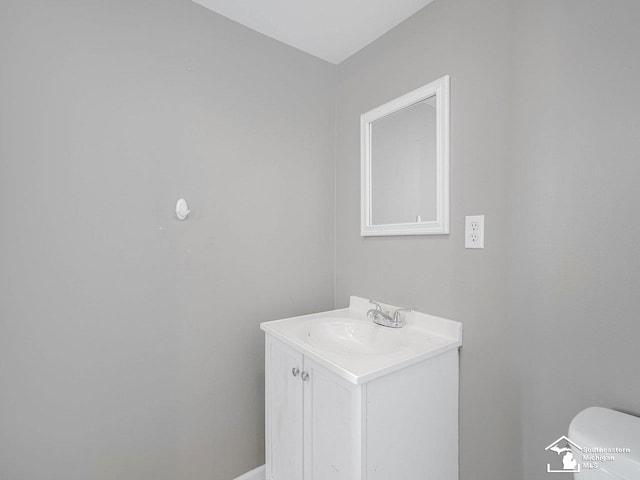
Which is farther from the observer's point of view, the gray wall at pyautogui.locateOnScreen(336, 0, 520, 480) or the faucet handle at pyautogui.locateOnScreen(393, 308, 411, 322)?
the faucet handle at pyautogui.locateOnScreen(393, 308, 411, 322)

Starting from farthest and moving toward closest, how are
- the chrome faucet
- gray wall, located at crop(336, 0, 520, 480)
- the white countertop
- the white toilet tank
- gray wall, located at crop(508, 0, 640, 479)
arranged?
1. the chrome faucet
2. gray wall, located at crop(336, 0, 520, 480)
3. the white countertop
4. gray wall, located at crop(508, 0, 640, 479)
5. the white toilet tank

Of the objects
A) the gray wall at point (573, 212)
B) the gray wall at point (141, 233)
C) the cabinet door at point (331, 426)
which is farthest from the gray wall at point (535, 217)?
the gray wall at point (141, 233)

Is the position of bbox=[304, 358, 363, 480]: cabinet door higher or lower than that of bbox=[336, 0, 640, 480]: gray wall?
lower

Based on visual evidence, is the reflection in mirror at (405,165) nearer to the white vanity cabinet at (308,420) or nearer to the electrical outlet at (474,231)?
the electrical outlet at (474,231)

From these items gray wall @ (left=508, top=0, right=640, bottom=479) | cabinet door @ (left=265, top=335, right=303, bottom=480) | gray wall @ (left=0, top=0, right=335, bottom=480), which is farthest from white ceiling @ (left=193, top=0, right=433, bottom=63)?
cabinet door @ (left=265, top=335, right=303, bottom=480)

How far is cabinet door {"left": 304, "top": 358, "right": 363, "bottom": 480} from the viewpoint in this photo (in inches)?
33.7

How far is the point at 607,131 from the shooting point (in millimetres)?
818

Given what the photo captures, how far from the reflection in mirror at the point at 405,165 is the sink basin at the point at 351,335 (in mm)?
537

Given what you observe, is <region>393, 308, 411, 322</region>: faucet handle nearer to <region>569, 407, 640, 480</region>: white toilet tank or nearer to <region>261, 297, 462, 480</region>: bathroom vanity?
<region>261, 297, 462, 480</region>: bathroom vanity

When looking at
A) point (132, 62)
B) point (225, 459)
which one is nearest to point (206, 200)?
point (132, 62)

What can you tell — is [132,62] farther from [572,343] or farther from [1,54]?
[572,343]

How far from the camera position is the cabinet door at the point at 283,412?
1105 millimetres

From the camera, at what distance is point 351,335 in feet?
4.51

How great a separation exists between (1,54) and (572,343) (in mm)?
2067
